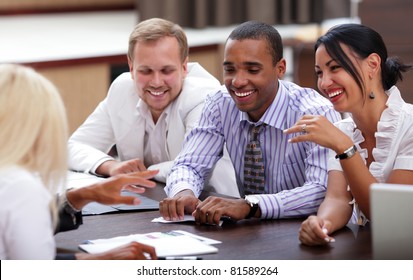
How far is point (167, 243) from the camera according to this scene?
2.05 meters

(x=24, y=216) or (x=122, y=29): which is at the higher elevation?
(x=122, y=29)

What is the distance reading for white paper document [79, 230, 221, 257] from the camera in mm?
1974

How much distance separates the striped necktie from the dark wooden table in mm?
380

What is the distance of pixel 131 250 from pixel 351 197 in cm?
75

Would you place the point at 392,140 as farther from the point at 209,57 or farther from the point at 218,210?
the point at 209,57

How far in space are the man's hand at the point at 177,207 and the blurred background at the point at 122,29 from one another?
203cm

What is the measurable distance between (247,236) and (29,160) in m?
0.67

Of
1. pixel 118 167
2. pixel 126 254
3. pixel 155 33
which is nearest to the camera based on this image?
pixel 126 254

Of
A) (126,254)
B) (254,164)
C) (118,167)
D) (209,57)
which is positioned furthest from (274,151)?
(209,57)

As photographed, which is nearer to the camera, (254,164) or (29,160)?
(29,160)

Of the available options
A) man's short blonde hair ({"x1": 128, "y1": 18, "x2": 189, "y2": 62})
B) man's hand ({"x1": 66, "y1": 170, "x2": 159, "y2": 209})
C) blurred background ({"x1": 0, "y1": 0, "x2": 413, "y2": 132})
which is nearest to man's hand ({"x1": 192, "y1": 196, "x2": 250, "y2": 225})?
man's hand ({"x1": 66, "y1": 170, "x2": 159, "y2": 209})

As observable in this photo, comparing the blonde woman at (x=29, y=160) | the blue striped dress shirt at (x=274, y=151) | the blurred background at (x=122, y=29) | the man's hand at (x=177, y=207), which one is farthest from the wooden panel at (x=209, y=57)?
the blonde woman at (x=29, y=160)
